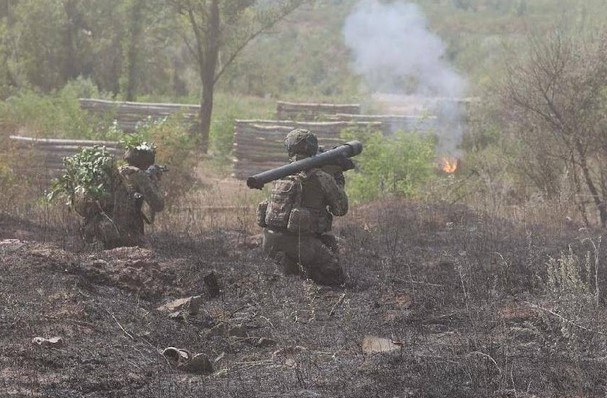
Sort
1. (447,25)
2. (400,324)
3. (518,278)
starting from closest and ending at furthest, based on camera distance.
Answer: (400,324)
(518,278)
(447,25)

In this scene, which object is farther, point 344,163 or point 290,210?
point 344,163

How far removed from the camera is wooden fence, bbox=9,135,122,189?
12578 millimetres

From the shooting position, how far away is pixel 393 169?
13594mm

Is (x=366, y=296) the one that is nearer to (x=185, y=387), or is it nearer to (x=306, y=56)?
(x=185, y=387)

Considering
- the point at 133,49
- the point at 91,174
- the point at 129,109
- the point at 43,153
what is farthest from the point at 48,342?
the point at 133,49

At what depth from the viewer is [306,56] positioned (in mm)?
44406

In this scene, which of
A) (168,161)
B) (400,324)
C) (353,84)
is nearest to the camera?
(400,324)

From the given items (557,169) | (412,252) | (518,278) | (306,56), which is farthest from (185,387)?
(306,56)

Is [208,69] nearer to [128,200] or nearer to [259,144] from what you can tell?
[259,144]

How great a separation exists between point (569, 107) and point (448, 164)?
13.3 feet

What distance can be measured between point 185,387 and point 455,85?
79.6 ft

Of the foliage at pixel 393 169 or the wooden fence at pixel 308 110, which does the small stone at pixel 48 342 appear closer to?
the foliage at pixel 393 169

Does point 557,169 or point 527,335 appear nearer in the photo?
point 527,335

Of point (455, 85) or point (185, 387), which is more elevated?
point (455, 85)
